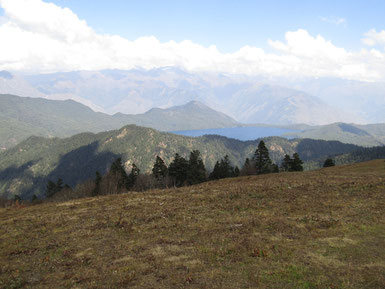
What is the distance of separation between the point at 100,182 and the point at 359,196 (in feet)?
236

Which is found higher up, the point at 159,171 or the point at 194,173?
the point at 159,171

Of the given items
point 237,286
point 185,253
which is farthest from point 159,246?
point 237,286

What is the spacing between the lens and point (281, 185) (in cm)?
3462

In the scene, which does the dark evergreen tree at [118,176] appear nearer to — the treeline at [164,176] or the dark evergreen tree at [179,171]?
the treeline at [164,176]

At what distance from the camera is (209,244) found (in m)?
16.8

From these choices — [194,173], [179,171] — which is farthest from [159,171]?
[194,173]

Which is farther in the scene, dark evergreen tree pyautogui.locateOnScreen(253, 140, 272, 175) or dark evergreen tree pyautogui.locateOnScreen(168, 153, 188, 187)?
dark evergreen tree pyautogui.locateOnScreen(253, 140, 272, 175)

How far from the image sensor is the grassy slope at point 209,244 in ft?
41.6

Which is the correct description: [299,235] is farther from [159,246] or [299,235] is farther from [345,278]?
Result: [159,246]

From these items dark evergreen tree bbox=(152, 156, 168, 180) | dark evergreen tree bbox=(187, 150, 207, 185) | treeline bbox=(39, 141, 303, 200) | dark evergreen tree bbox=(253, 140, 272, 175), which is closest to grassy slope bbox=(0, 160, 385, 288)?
treeline bbox=(39, 141, 303, 200)

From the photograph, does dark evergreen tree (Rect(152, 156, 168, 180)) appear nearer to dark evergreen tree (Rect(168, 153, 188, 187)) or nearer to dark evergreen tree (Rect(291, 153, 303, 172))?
dark evergreen tree (Rect(168, 153, 188, 187))

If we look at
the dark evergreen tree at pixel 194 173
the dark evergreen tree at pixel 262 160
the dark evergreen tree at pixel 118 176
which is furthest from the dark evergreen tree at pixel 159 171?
the dark evergreen tree at pixel 262 160

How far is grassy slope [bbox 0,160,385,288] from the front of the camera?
12688 mm

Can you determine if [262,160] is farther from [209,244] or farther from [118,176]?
[209,244]
